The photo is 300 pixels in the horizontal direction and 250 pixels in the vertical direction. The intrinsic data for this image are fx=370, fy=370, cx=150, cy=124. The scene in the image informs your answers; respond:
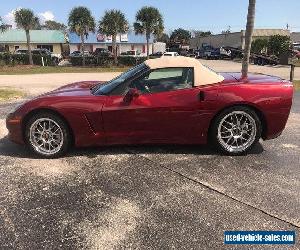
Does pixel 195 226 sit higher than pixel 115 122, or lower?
lower

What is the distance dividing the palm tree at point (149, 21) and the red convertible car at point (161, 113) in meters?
32.0

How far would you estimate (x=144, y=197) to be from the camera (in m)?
3.96

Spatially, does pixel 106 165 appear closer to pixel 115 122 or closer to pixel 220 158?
pixel 115 122

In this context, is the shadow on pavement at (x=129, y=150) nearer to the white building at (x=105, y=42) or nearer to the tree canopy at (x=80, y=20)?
the tree canopy at (x=80, y=20)

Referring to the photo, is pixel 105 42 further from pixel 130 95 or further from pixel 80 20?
pixel 130 95

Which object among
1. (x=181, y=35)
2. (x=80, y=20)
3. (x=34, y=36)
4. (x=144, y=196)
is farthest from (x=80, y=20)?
(x=181, y=35)

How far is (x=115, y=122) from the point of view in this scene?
16.6 ft

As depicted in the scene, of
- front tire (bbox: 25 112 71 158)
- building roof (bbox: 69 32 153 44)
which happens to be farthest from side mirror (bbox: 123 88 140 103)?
building roof (bbox: 69 32 153 44)

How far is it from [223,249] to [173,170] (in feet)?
5.73

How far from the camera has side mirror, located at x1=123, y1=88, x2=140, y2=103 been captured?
499cm

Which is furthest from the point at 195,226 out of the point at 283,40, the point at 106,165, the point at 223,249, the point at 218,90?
the point at 283,40

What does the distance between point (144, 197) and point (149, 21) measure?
33.8 metres

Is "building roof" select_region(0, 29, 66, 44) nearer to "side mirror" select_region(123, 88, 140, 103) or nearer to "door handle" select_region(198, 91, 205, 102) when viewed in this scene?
"side mirror" select_region(123, 88, 140, 103)

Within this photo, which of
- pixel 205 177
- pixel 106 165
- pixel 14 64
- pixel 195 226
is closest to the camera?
pixel 195 226
